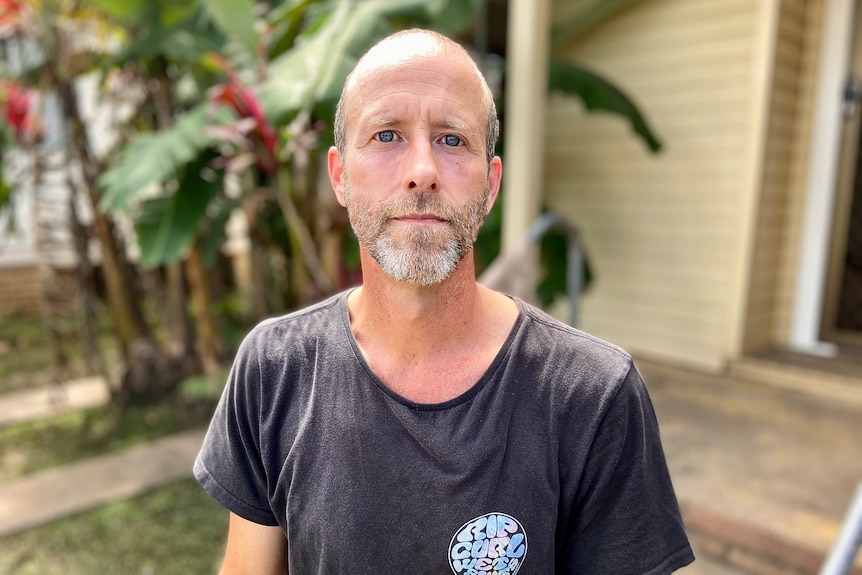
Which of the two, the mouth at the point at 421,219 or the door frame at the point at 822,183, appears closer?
the mouth at the point at 421,219

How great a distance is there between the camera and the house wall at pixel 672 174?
3.90 metres

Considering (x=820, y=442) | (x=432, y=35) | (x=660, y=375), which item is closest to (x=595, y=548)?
(x=432, y=35)

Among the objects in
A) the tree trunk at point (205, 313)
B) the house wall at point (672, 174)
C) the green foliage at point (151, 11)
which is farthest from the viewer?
the tree trunk at point (205, 313)

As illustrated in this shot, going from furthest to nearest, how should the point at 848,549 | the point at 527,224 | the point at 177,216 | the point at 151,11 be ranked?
1. the point at 151,11
2. the point at 527,224
3. the point at 177,216
4. the point at 848,549

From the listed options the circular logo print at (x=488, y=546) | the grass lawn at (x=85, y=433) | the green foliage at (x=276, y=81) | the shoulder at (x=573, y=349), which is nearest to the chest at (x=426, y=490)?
the circular logo print at (x=488, y=546)

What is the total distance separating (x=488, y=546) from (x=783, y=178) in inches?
155

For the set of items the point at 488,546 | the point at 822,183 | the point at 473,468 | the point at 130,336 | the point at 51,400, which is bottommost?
the point at 51,400

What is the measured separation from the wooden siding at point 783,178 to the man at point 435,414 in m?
3.47

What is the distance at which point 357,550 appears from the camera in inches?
36.4

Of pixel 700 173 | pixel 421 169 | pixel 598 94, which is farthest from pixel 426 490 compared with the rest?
pixel 700 173

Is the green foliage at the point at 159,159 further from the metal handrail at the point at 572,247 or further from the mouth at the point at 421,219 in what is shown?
the mouth at the point at 421,219

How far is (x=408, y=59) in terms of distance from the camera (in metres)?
0.93

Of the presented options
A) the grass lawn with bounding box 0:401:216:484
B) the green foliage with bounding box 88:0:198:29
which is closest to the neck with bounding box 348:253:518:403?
the green foliage with bounding box 88:0:198:29

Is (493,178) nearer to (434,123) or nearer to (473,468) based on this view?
(434,123)
